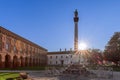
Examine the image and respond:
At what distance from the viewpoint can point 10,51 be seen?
4922 centimetres

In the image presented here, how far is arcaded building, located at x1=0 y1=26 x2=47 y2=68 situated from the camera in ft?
150

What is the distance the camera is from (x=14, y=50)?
51.9 metres

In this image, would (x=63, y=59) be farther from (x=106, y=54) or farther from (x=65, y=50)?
(x=106, y=54)

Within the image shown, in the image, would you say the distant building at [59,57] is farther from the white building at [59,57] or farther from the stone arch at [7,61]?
the stone arch at [7,61]

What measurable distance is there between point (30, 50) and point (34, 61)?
7.58 m

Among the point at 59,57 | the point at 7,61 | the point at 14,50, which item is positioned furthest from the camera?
the point at 59,57

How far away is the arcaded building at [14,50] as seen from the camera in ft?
150

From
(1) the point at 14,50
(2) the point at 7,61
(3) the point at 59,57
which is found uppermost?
(1) the point at 14,50

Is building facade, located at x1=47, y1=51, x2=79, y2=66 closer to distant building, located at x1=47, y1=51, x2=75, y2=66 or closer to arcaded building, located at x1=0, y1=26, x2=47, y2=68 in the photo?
distant building, located at x1=47, y1=51, x2=75, y2=66

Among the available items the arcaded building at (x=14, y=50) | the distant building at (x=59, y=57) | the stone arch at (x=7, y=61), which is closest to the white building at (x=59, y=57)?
the distant building at (x=59, y=57)

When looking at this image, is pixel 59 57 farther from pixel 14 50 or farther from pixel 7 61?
pixel 7 61

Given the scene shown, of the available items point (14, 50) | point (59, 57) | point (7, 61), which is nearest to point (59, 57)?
point (59, 57)

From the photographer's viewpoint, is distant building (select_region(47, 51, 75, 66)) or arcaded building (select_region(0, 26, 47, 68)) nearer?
arcaded building (select_region(0, 26, 47, 68))

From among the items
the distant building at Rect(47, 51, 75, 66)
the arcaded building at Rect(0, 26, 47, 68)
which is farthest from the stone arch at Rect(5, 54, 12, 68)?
the distant building at Rect(47, 51, 75, 66)
